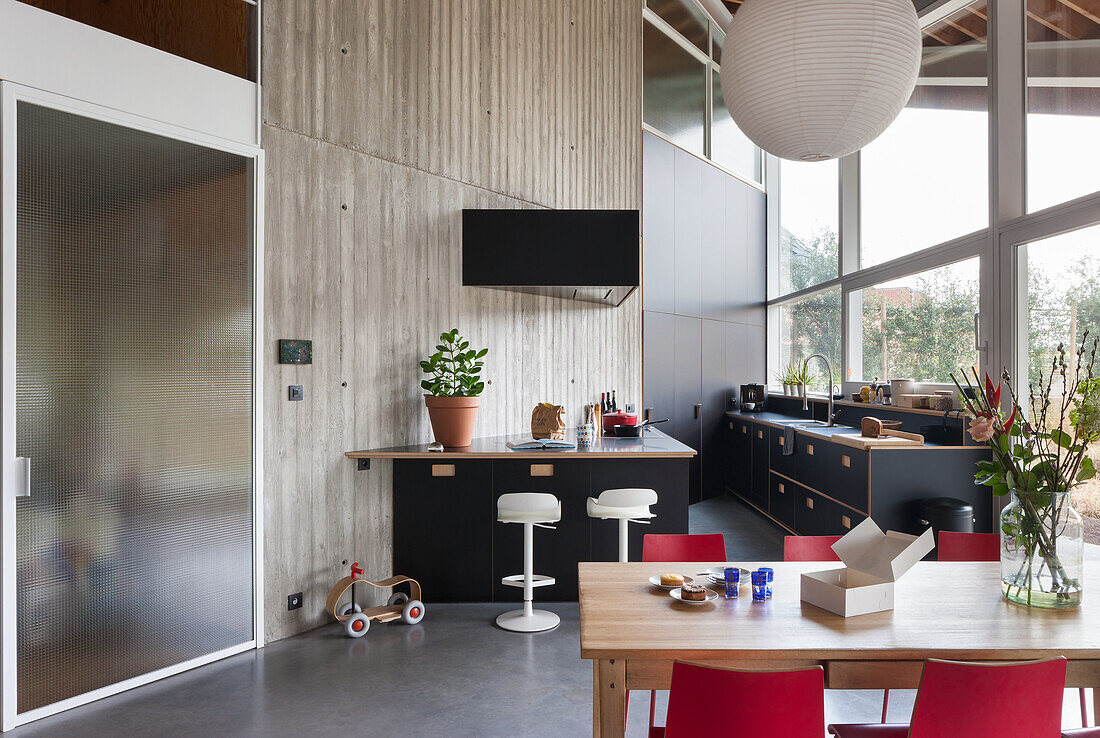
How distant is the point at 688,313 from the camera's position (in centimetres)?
776

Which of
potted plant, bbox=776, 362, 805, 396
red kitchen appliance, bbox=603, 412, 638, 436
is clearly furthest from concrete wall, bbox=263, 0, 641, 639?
potted plant, bbox=776, 362, 805, 396

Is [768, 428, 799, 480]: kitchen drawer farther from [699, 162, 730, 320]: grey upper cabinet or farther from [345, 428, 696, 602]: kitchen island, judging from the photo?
[345, 428, 696, 602]: kitchen island

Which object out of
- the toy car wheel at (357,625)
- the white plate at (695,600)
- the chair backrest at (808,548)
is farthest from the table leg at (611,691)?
the toy car wheel at (357,625)

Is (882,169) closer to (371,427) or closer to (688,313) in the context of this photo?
(688,313)

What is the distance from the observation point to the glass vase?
194cm

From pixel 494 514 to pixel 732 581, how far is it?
2550 millimetres

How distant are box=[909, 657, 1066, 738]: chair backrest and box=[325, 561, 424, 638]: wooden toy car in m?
3.12

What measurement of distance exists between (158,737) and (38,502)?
3.65ft

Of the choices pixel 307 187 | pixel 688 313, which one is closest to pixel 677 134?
pixel 688 313

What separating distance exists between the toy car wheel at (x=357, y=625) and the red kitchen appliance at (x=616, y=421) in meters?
2.53

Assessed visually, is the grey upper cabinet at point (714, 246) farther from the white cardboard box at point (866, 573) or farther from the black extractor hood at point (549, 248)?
the white cardboard box at point (866, 573)

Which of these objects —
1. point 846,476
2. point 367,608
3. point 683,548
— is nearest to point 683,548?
point 683,548

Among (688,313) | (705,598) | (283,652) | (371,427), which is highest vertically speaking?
(688,313)

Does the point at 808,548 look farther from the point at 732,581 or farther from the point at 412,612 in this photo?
the point at 412,612
